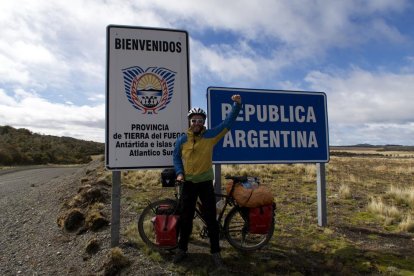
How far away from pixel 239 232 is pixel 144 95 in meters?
2.76

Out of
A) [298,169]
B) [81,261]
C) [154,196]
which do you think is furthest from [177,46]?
[298,169]

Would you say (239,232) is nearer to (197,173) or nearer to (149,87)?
(197,173)

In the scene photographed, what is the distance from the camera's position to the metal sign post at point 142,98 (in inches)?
251

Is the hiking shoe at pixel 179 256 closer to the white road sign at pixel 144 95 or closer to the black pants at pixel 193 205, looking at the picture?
the black pants at pixel 193 205

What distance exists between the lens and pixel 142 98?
6527mm

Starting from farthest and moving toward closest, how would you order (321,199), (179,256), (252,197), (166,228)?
(321,199) → (252,197) → (166,228) → (179,256)

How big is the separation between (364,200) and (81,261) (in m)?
8.67

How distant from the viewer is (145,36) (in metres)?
6.59

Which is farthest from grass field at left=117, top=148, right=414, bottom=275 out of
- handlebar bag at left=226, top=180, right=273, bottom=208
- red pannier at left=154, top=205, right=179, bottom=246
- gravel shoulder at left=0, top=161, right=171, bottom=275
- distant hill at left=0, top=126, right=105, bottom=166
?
distant hill at left=0, top=126, right=105, bottom=166

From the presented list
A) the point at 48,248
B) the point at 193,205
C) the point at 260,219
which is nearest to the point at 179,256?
the point at 193,205

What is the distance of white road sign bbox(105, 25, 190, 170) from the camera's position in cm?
639

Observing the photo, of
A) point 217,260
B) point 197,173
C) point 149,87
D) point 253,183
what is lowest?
point 217,260

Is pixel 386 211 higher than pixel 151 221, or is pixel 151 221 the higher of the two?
pixel 151 221

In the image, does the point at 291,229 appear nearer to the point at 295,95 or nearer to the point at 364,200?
the point at 295,95
